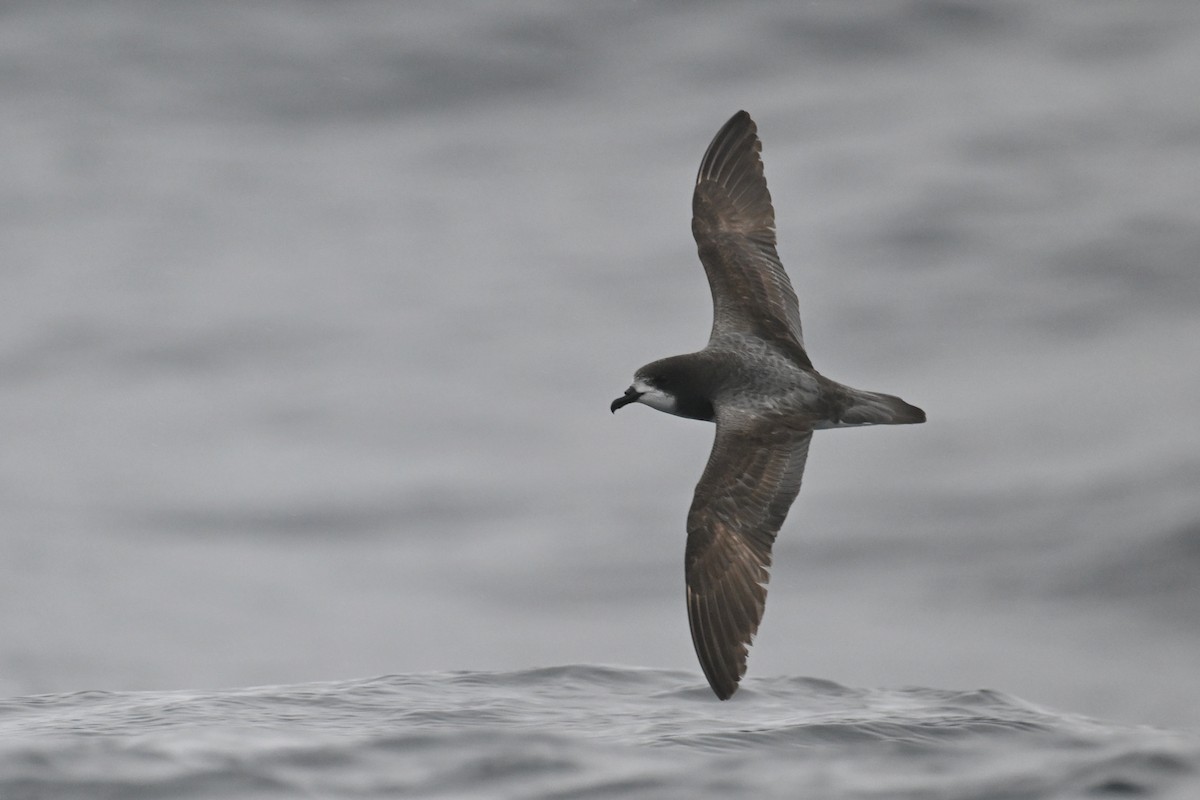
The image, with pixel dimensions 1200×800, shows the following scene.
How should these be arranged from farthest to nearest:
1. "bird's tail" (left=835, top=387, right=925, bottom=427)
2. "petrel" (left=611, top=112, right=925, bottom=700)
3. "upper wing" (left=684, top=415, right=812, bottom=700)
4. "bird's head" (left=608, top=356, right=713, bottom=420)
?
"bird's head" (left=608, top=356, right=713, bottom=420)
"bird's tail" (left=835, top=387, right=925, bottom=427)
"petrel" (left=611, top=112, right=925, bottom=700)
"upper wing" (left=684, top=415, right=812, bottom=700)

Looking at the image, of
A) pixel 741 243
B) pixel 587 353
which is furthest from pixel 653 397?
pixel 587 353

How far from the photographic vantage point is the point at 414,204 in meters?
13.2

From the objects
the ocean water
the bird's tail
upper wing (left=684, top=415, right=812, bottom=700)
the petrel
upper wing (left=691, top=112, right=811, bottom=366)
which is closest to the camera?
the ocean water

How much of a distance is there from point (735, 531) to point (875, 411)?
87cm

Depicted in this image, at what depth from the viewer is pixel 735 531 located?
661 centimetres

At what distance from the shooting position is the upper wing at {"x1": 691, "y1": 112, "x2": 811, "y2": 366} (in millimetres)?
7715

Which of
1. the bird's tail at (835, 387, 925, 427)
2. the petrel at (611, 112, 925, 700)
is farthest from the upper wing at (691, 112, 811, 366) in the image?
the bird's tail at (835, 387, 925, 427)

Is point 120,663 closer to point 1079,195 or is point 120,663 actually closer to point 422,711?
point 422,711

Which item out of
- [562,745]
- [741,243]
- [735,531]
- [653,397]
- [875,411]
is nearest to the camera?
[562,745]

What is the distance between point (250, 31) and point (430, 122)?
6.09ft

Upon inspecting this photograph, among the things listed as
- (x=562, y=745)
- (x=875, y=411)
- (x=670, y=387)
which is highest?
(x=670, y=387)

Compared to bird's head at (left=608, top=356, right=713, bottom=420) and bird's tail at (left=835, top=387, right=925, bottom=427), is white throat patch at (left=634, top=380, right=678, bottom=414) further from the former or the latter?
bird's tail at (left=835, top=387, right=925, bottom=427)

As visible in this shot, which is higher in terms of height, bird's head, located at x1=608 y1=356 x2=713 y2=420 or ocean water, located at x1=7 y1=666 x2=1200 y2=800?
bird's head, located at x1=608 y1=356 x2=713 y2=420

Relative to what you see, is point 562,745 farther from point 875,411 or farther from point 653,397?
point 875,411
